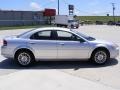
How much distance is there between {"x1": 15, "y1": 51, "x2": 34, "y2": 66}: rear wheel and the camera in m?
10.8

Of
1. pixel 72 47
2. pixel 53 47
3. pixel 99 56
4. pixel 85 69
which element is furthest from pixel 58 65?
pixel 99 56

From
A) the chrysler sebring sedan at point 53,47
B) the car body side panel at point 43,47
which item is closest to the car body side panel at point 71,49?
the chrysler sebring sedan at point 53,47

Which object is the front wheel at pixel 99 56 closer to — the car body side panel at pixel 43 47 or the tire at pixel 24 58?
the car body side panel at pixel 43 47

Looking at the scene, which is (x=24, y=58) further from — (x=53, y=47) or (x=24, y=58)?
(x=53, y=47)

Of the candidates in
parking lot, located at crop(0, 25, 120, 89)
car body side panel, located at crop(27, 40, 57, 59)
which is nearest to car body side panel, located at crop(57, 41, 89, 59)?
car body side panel, located at crop(27, 40, 57, 59)

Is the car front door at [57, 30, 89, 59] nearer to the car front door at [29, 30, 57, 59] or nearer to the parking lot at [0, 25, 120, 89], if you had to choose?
the car front door at [29, 30, 57, 59]

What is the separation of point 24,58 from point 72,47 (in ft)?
6.00

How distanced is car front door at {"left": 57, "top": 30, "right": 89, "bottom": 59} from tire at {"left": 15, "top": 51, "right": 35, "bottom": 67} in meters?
1.09

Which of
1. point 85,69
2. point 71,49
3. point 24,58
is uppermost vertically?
point 71,49

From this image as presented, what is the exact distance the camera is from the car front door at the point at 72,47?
10781 millimetres

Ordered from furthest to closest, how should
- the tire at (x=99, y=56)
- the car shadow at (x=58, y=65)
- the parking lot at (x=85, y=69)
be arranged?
the tire at (x=99, y=56)
the car shadow at (x=58, y=65)
the parking lot at (x=85, y=69)

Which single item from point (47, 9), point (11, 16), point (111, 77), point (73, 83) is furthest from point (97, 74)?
point (47, 9)

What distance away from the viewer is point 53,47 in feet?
35.3

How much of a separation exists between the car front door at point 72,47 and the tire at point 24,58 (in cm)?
109
